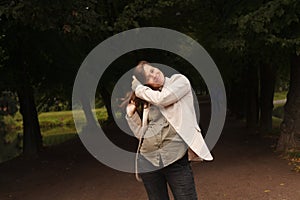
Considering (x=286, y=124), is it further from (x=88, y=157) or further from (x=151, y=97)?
(x=151, y=97)

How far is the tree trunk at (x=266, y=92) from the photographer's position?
54.3 ft

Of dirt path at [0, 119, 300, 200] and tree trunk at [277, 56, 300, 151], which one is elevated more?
tree trunk at [277, 56, 300, 151]

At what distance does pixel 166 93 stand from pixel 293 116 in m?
9.51

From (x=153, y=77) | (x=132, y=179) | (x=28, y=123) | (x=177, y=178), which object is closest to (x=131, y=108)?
(x=153, y=77)

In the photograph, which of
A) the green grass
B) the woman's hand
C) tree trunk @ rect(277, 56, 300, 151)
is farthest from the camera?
the green grass

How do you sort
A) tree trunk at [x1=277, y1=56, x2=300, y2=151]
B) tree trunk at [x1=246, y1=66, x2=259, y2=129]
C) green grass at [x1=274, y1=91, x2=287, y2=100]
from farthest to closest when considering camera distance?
1. green grass at [x1=274, y1=91, x2=287, y2=100]
2. tree trunk at [x1=246, y1=66, x2=259, y2=129]
3. tree trunk at [x1=277, y1=56, x2=300, y2=151]

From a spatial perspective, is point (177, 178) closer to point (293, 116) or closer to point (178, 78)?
point (178, 78)

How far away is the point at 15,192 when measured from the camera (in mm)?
9727

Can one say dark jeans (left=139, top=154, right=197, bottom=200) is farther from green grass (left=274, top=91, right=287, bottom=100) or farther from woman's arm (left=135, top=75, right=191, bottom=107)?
green grass (left=274, top=91, right=287, bottom=100)

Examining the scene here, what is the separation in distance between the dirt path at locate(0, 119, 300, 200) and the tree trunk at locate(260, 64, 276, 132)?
293 cm

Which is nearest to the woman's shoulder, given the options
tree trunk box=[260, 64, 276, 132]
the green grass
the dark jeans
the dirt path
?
the dark jeans

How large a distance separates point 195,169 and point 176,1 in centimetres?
479

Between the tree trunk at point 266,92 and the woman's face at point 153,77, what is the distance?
44.5ft

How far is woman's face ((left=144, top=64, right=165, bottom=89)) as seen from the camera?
330cm
